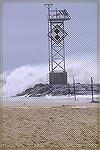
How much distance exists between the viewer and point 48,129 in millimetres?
7922

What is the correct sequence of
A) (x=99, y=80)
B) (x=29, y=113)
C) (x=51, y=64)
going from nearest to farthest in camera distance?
(x=99, y=80) < (x=29, y=113) < (x=51, y=64)

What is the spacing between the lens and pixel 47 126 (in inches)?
318

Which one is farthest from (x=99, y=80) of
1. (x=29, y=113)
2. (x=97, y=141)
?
(x=29, y=113)

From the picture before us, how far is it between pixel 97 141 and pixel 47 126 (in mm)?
1103

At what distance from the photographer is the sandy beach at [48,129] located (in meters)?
7.36

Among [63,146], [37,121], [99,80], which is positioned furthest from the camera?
[37,121]

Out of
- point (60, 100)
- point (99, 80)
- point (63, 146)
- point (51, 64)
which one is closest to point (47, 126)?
point (63, 146)

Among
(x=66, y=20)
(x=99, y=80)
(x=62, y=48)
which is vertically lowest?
(x=99, y=80)

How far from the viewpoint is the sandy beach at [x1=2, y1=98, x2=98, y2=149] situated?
7.36 meters

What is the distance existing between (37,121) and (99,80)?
5.19 ft

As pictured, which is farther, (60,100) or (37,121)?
(60,100)

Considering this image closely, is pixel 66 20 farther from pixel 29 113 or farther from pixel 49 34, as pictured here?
pixel 29 113

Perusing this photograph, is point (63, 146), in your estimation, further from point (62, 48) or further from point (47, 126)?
point (62, 48)

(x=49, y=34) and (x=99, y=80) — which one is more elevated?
(x=49, y=34)
